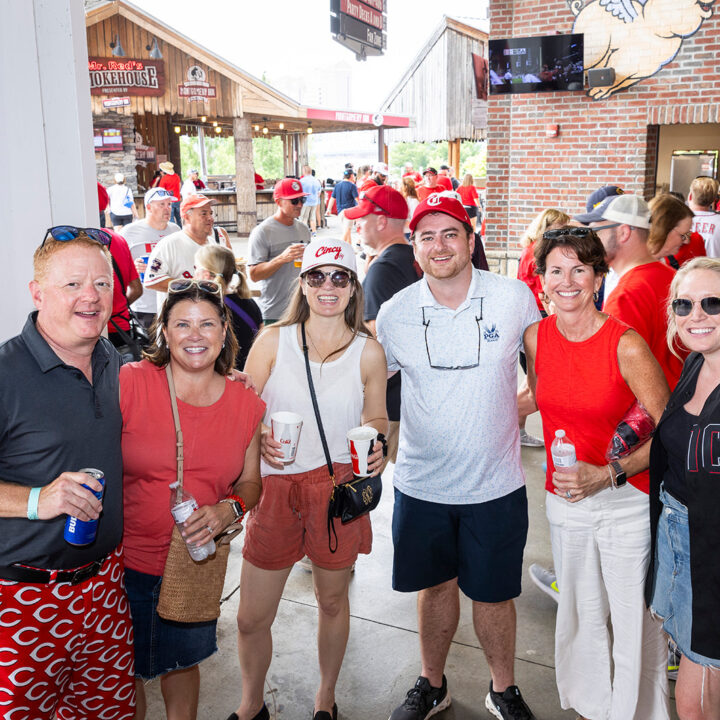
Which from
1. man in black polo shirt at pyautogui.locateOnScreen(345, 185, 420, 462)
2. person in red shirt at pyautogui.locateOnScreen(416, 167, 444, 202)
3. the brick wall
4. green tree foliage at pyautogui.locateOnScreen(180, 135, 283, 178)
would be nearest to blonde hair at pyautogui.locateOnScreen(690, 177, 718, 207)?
the brick wall

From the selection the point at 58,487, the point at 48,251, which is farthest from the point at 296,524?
the point at 48,251

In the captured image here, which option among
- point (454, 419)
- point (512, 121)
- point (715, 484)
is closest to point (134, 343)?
point (454, 419)

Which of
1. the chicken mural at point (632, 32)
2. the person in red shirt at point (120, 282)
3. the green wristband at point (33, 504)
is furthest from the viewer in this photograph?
the chicken mural at point (632, 32)

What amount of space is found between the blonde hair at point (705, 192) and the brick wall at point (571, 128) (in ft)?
5.08

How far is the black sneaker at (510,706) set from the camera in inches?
119

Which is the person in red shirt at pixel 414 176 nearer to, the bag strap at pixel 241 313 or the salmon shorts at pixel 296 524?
the bag strap at pixel 241 313

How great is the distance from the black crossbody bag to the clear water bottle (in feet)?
2.19

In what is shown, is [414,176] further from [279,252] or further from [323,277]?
[323,277]

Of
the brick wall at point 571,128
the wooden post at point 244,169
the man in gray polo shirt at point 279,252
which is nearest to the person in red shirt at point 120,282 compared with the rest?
the man in gray polo shirt at point 279,252

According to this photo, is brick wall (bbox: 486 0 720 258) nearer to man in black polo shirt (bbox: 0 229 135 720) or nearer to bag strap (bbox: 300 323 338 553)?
bag strap (bbox: 300 323 338 553)

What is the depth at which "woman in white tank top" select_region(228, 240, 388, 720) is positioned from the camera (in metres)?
2.79

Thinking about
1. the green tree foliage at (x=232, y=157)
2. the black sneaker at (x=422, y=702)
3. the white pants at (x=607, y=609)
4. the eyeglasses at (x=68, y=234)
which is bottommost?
the black sneaker at (x=422, y=702)

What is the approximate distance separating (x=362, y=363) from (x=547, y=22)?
8.52m

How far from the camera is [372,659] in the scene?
11.7 ft
